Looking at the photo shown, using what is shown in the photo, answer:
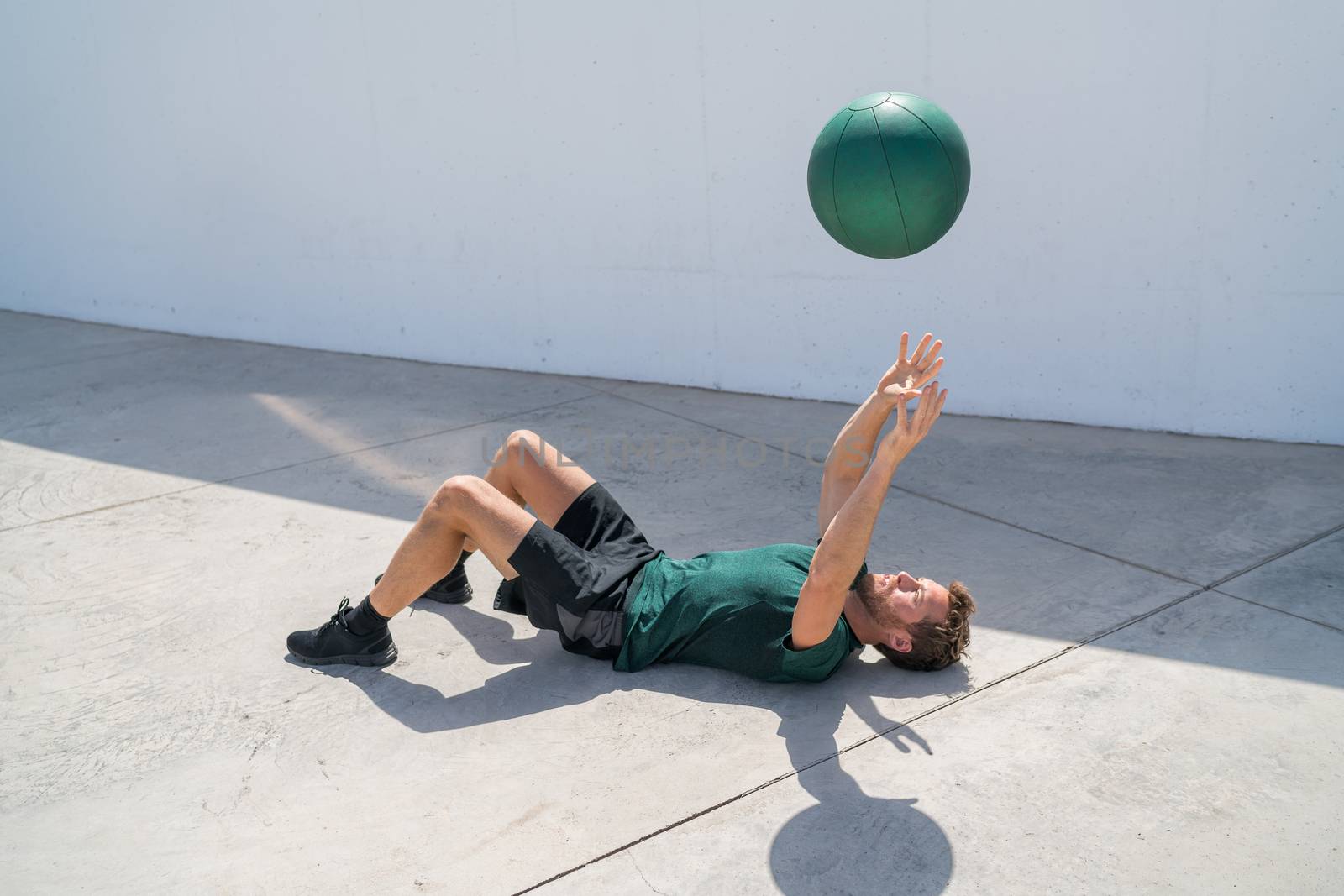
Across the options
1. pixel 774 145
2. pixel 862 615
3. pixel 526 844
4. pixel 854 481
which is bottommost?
pixel 526 844

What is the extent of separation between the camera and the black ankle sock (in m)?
3.35

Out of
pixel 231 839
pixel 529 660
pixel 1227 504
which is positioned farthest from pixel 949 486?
pixel 231 839

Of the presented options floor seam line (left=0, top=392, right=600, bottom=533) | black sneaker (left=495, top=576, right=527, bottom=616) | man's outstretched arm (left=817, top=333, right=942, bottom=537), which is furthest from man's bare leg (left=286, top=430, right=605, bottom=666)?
floor seam line (left=0, top=392, right=600, bottom=533)

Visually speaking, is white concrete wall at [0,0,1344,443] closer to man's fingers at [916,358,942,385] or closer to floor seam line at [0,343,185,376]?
floor seam line at [0,343,185,376]

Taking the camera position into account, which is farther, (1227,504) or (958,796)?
(1227,504)

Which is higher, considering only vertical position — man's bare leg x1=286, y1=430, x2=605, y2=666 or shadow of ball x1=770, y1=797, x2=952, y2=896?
man's bare leg x1=286, y1=430, x2=605, y2=666

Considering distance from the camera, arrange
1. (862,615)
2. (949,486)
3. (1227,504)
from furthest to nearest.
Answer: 1. (949,486)
2. (1227,504)
3. (862,615)

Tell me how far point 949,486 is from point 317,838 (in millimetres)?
2998

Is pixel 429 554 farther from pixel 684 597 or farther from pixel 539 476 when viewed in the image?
pixel 684 597

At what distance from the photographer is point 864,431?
3.31 metres

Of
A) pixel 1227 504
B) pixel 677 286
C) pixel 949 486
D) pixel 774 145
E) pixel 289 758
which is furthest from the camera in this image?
pixel 677 286

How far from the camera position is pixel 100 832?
8.74 feet

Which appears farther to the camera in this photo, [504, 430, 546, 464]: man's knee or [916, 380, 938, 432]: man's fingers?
[504, 430, 546, 464]: man's knee

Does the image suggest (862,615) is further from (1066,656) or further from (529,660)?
(529,660)
